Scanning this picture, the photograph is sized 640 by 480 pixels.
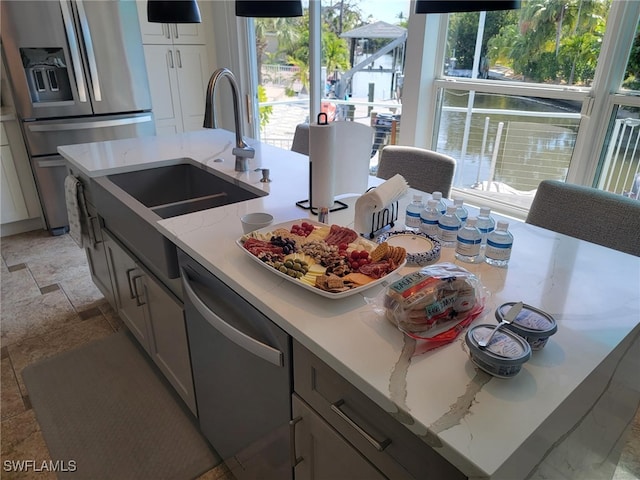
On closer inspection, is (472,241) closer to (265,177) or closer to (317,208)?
(317,208)

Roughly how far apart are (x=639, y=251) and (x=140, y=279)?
68.9 inches

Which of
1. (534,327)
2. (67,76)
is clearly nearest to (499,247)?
(534,327)

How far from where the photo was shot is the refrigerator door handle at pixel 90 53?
3.15 meters

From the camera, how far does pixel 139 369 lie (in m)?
2.06

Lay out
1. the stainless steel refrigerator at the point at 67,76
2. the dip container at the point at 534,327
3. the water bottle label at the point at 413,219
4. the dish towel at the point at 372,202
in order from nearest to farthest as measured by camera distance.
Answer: the dip container at the point at 534,327 < the dish towel at the point at 372,202 < the water bottle label at the point at 413,219 < the stainless steel refrigerator at the point at 67,76

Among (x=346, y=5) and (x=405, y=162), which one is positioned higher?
(x=346, y=5)

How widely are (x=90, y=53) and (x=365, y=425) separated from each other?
11.7 feet

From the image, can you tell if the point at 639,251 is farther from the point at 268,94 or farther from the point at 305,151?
the point at 268,94

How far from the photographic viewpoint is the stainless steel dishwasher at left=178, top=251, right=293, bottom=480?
993 mm

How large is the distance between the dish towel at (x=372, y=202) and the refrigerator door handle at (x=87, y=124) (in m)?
3.03

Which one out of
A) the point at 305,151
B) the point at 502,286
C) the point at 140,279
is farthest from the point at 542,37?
the point at 140,279

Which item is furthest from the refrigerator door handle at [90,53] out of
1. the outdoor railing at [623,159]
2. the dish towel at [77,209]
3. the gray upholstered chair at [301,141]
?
the outdoor railing at [623,159]

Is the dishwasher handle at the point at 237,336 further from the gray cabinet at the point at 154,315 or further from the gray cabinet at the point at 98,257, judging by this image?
the gray cabinet at the point at 98,257

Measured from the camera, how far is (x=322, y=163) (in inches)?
54.2
